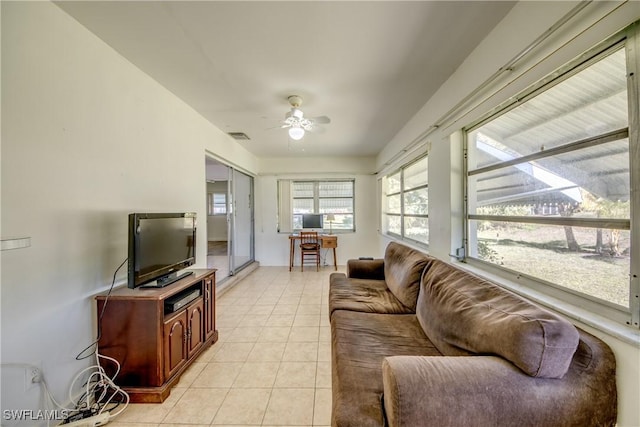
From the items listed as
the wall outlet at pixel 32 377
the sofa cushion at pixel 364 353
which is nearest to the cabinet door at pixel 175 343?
the wall outlet at pixel 32 377

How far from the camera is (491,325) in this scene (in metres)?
1.22

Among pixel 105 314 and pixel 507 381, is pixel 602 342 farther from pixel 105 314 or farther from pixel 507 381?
pixel 105 314

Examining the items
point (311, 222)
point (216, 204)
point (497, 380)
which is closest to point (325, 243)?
point (311, 222)

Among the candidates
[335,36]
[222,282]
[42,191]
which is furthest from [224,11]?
[222,282]

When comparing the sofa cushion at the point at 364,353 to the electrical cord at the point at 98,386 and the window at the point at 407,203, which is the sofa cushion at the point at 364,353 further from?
the window at the point at 407,203

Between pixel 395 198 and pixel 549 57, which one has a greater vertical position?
pixel 549 57

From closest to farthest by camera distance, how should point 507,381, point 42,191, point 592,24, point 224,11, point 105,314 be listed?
point 507,381 < point 592,24 < point 42,191 < point 224,11 < point 105,314

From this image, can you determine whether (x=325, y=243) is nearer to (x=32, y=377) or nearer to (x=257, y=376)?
(x=257, y=376)

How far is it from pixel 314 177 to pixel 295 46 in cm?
412

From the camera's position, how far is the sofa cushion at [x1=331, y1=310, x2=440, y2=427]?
1.10 metres

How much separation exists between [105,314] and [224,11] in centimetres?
210

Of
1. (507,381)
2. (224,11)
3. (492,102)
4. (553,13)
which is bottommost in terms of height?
(507,381)

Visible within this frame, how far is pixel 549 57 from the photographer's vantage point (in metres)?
1.34

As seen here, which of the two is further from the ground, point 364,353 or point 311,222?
point 311,222
